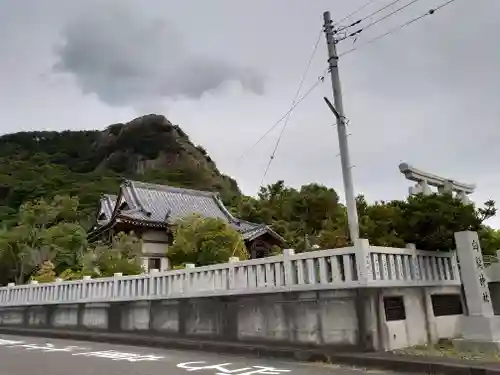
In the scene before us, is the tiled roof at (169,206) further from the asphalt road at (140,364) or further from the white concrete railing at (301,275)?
the asphalt road at (140,364)

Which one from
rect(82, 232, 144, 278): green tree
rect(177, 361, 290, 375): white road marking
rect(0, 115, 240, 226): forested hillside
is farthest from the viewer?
rect(0, 115, 240, 226): forested hillside

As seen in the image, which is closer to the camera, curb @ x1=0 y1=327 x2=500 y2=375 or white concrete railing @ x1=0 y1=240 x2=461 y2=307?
curb @ x1=0 y1=327 x2=500 y2=375

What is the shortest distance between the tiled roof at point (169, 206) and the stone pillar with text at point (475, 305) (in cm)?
1687

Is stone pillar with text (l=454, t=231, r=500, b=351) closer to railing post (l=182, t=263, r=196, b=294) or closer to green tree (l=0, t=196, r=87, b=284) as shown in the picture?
railing post (l=182, t=263, r=196, b=294)

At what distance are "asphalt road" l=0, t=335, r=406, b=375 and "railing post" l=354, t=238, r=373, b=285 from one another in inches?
56.7

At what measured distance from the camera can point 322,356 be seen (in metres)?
7.32

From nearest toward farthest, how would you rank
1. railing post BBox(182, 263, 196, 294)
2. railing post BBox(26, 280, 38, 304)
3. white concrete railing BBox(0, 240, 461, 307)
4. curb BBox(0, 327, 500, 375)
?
curb BBox(0, 327, 500, 375)
white concrete railing BBox(0, 240, 461, 307)
railing post BBox(182, 263, 196, 294)
railing post BBox(26, 280, 38, 304)

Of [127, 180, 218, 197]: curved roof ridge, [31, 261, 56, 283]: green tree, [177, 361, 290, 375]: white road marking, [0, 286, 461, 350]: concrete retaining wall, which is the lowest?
[177, 361, 290, 375]: white road marking

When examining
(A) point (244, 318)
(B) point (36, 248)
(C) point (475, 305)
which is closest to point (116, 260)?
(B) point (36, 248)

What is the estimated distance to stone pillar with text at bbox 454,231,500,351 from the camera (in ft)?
23.7

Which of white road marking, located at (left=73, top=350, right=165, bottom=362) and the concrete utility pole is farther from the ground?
the concrete utility pole

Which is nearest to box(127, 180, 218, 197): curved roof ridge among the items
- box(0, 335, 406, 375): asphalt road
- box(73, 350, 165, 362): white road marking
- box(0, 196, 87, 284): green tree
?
box(0, 196, 87, 284): green tree

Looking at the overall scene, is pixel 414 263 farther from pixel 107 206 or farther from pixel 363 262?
pixel 107 206

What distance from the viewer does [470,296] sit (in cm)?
804
